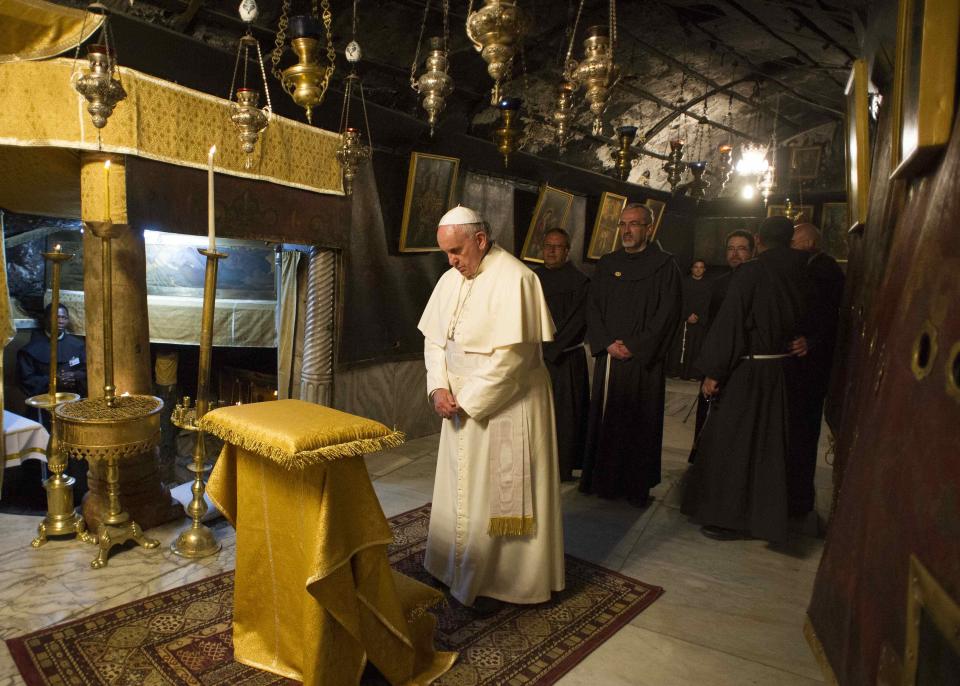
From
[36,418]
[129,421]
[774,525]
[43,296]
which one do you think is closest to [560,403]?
[774,525]

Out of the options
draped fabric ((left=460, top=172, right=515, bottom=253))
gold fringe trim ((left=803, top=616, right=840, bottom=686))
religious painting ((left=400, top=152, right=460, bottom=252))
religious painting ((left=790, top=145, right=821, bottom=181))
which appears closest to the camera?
gold fringe trim ((left=803, top=616, right=840, bottom=686))

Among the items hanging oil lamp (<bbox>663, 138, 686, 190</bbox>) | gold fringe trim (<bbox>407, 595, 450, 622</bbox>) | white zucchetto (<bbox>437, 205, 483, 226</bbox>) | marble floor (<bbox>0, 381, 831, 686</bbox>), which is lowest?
marble floor (<bbox>0, 381, 831, 686</bbox>)

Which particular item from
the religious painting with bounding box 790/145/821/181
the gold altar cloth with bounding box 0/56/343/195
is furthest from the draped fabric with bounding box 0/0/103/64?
the religious painting with bounding box 790/145/821/181

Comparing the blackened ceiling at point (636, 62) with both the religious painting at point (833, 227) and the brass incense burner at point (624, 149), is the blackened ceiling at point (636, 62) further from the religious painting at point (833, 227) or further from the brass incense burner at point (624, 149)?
the religious painting at point (833, 227)

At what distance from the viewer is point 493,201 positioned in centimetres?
715

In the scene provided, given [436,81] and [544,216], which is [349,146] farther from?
[544,216]

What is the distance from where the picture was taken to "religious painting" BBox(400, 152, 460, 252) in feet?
18.8

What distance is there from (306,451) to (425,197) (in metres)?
4.38

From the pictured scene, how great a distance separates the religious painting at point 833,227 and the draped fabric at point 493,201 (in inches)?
257

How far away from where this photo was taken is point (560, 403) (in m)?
5.07

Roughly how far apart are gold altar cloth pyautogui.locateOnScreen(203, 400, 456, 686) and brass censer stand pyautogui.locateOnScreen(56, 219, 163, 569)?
1109mm

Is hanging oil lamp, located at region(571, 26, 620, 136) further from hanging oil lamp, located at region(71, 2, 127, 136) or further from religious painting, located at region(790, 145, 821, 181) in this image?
religious painting, located at region(790, 145, 821, 181)

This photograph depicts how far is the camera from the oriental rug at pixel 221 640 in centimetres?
241

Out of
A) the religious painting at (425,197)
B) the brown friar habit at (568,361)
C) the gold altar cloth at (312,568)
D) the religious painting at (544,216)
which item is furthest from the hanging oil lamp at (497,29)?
the religious painting at (544,216)
